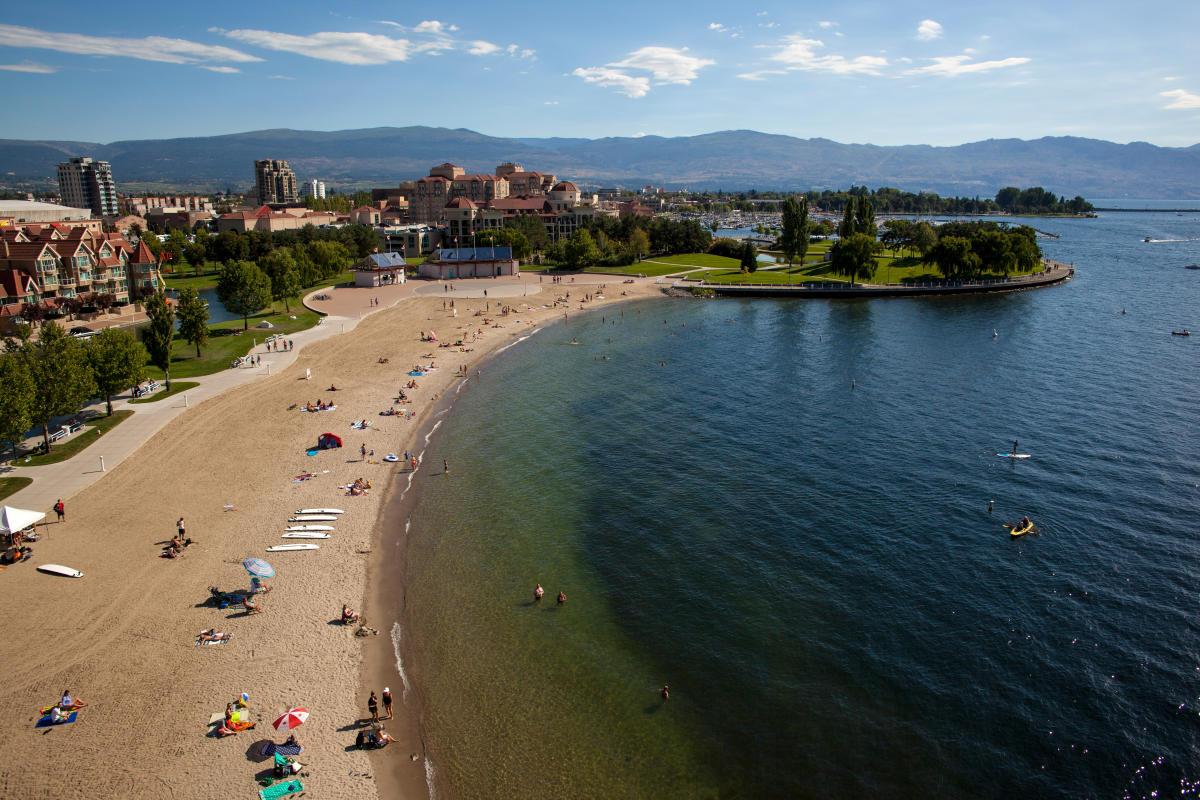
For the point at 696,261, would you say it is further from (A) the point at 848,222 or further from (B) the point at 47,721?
(B) the point at 47,721

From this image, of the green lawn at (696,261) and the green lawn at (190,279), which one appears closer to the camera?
the green lawn at (190,279)

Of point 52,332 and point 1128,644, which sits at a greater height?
point 52,332

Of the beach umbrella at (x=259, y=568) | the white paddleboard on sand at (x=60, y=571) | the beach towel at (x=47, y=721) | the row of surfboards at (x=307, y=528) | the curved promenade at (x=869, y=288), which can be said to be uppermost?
the curved promenade at (x=869, y=288)

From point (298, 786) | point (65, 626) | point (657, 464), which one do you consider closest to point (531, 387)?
point (657, 464)

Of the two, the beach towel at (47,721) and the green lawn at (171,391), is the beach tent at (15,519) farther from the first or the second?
the green lawn at (171,391)

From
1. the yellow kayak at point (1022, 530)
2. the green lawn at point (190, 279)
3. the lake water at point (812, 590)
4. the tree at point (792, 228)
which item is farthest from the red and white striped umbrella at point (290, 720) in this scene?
the tree at point (792, 228)

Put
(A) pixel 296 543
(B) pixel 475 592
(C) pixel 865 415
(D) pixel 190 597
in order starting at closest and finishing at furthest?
1. (D) pixel 190 597
2. (B) pixel 475 592
3. (A) pixel 296 543
4. (C) pixel 865 415

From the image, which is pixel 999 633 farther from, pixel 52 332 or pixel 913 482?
pixel 52 332
